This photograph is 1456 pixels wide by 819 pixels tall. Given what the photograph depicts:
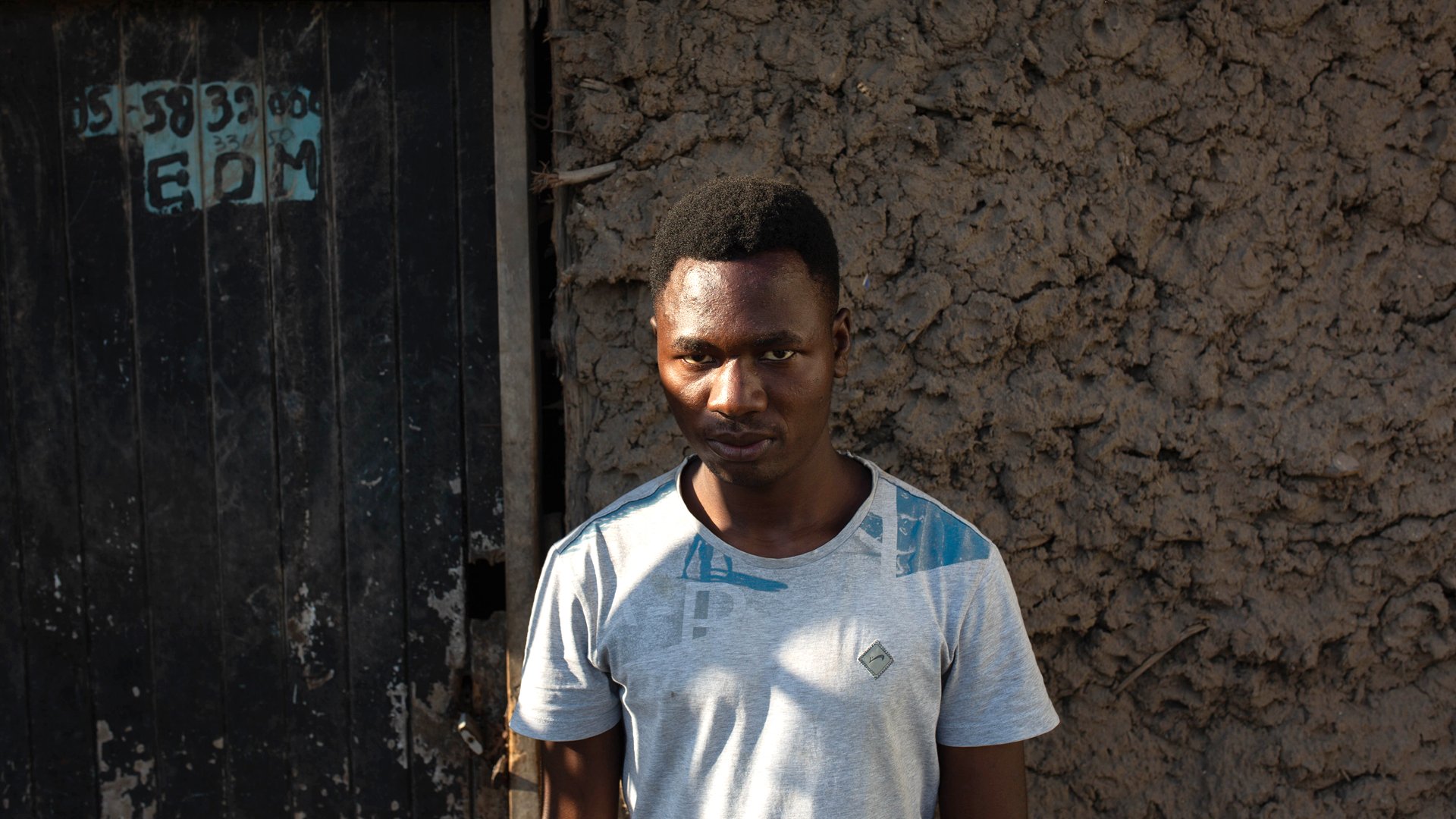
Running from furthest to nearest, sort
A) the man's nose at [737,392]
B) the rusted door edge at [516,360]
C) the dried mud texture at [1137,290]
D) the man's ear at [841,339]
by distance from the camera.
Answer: the rusted door edge at [516,360] → the dried mud texture at [1137,290] → the man's ear at [841,339] → the man's nose at [737,392]

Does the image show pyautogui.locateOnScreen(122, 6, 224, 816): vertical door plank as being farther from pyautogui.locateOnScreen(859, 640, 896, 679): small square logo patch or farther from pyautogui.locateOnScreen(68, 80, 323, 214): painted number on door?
pyautogui.locateOnScreen(859, 640, 896, 679): small square logo patch

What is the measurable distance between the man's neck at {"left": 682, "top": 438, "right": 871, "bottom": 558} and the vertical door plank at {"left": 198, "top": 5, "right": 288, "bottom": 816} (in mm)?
1333

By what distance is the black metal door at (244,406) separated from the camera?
7.72 ft

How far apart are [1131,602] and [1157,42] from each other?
1.18 metres

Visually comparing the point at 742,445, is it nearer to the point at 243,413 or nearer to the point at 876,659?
the point at 876,659

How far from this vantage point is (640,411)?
7.40ft

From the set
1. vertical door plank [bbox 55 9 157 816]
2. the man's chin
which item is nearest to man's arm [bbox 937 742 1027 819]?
the man's chin

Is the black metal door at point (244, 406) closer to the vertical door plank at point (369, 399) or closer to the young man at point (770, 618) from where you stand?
the vertical door plank at point (369, 399)

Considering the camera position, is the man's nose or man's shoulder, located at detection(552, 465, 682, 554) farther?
man's shoulder, located at detection(552, 465, 682, 554)

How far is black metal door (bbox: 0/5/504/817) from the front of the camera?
235 centimetres

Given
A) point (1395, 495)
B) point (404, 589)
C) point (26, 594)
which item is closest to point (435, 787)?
point (404, 589)

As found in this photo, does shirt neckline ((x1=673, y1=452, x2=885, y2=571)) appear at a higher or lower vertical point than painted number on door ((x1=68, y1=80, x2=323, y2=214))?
lower

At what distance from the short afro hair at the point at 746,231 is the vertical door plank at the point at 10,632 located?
1767mm

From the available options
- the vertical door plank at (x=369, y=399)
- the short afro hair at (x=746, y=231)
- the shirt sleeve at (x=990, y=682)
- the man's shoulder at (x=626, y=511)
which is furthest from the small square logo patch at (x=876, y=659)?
the vertical door plank at (x=369, y=399)
